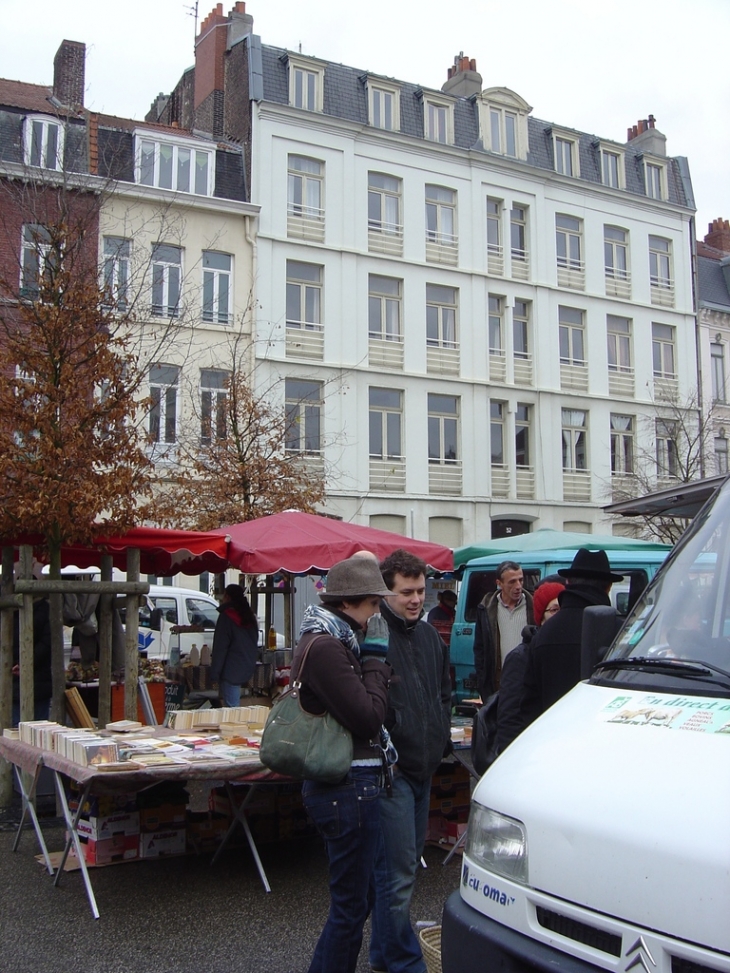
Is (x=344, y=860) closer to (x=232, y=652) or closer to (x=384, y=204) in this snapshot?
(x=232, y=652)

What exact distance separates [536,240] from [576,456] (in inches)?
274

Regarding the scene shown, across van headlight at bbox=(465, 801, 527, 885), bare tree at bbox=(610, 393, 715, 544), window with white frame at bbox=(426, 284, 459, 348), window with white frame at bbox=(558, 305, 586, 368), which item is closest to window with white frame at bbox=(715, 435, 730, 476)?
bare tree at bbox=(610, 393, 715, 544)

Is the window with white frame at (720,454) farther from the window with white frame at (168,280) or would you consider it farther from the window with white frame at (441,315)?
the window with white frame at (168,280)

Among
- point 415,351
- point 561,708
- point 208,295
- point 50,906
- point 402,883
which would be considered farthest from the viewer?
point 415,351

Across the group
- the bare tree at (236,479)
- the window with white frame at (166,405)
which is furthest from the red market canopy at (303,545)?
the window with white frame at (166,405)

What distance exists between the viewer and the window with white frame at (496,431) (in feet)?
99.2

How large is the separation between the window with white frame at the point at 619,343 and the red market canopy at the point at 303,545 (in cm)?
2325

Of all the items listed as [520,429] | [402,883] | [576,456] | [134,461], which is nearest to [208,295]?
[520,429]

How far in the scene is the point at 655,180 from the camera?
A: 3522 cm

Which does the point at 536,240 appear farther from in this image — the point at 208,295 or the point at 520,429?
the point at 208,295

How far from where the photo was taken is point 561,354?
31953 millimetres

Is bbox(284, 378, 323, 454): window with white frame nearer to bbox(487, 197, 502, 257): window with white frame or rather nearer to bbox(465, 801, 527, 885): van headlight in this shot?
bbox(487, 197, 502, 257): window with white frame

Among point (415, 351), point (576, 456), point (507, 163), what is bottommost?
point (576, 456)

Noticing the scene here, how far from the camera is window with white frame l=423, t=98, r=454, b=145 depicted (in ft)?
99.3
